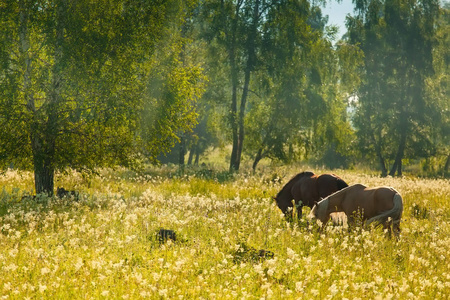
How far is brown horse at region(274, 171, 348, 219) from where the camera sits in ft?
39.0

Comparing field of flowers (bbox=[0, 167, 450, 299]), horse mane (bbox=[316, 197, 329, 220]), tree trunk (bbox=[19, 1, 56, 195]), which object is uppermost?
tree trunk (bbox=[19, 1, 56, 195])

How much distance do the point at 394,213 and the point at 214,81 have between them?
1963cm

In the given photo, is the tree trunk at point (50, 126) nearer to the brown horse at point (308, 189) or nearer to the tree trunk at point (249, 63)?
the brown horse at point (308, 189)

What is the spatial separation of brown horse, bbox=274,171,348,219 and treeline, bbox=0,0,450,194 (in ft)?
15.4

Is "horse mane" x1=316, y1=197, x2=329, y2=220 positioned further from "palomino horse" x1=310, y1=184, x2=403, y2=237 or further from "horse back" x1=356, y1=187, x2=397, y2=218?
"horse back" x1=356, y1=187, x2=397, y2=218

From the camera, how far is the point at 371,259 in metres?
8.19

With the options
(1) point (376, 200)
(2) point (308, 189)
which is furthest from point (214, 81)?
(1) point (376, 200)

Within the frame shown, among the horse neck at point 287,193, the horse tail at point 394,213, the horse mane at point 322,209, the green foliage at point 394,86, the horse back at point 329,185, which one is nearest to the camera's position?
the horse tail at point 394,213

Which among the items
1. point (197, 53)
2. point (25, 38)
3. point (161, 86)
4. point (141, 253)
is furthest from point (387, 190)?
point (197, 53)

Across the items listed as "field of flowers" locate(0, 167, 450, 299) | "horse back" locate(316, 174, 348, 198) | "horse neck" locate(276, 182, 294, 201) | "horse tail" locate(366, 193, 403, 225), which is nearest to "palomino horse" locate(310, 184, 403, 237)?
"horse tail" locate(366, 193, 403, 225)

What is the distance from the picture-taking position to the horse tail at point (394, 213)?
9.51 meters

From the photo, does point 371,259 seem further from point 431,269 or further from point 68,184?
point 68,184

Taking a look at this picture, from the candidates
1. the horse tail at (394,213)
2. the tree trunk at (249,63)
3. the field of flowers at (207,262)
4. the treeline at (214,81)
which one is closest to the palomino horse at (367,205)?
the horse tail at (394,213)

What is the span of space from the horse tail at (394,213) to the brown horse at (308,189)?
2184mm
